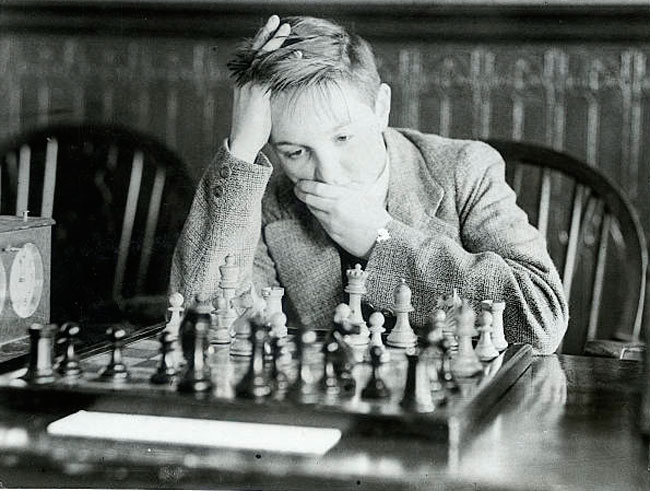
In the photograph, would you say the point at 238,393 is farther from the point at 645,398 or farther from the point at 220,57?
the point at 220,57

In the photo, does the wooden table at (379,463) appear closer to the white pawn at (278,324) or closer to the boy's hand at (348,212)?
the white pawn at (278,324)

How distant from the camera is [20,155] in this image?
183 centimetres

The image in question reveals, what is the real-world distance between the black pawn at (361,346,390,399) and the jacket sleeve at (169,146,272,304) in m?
0.47

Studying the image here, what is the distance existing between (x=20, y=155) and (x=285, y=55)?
68 centimetres

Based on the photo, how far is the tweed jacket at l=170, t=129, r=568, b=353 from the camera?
4.69 ft

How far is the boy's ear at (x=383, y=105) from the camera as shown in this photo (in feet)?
5.19

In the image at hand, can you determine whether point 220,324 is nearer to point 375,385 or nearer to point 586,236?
point 375,385

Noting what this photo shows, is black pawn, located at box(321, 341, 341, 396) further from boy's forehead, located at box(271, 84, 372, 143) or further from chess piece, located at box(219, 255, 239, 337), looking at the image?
boy's forehead, located at box(271, 84, 372, 143)

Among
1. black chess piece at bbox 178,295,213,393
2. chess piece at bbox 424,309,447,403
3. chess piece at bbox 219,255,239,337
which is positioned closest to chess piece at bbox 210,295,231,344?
A: chess piece at bbox 219,255,239,337

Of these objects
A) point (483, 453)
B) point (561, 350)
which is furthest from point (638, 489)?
point (561, 350)

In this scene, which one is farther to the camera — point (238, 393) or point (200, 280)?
point (200, 280)

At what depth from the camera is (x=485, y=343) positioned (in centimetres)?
127

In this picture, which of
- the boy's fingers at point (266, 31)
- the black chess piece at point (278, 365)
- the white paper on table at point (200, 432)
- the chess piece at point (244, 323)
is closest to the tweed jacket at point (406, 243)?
the chess piece at point (244, 323)

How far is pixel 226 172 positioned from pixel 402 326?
0.43m
